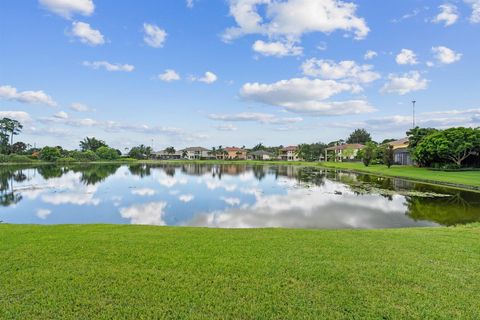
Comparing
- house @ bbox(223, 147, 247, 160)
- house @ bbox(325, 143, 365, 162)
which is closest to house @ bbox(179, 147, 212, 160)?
house @ bbox(223, 147, 247, 160)

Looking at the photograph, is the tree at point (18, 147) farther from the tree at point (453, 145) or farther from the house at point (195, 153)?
the tree at point (453, 145)

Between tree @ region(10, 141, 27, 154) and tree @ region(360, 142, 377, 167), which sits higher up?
tree @ region(10, 141, 27, 154)

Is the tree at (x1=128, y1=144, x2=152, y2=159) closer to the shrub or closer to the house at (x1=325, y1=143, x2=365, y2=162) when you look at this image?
the shrub

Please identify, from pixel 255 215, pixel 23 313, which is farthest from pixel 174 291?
pixel 255 215

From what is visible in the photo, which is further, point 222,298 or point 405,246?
point 405,246

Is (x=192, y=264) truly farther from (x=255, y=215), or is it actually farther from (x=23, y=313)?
(x=255, y=215)

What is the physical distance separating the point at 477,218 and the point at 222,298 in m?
12.3

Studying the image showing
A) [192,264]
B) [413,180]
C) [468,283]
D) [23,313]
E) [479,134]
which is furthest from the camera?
[479,134]

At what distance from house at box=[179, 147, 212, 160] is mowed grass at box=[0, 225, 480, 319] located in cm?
11512

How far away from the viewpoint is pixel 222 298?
387cm

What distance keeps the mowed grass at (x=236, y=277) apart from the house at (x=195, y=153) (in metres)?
115

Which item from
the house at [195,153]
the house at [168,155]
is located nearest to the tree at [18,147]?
the house at [168,155]

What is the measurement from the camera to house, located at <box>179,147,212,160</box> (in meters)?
121

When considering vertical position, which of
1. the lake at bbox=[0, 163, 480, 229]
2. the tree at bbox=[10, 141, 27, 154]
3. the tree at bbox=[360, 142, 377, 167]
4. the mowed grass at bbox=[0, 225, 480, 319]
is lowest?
the lake at bbox=[0, 163, 480, 229]
